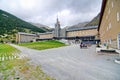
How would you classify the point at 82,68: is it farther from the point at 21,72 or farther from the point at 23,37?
the point at 23,37

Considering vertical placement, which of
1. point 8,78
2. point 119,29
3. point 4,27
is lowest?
point 8,78

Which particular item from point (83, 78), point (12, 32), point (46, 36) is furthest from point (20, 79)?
point (12, 32)

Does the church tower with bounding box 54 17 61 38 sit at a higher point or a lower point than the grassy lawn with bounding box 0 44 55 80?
higher

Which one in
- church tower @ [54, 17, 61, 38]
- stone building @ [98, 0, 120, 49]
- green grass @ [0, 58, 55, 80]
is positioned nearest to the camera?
green grass @ [0, 58, 55, 80]

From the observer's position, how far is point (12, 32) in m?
Answer: 139

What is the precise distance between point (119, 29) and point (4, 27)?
13865cm

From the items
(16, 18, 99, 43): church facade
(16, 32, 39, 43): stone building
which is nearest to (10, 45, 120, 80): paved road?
(16, 18, 99, 43): church facade

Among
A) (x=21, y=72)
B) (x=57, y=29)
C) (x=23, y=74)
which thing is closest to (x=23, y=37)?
(x=57, y=29)

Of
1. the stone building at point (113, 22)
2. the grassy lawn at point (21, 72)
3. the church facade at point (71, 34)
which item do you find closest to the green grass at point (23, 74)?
the grassy lawn at point (21, 72)

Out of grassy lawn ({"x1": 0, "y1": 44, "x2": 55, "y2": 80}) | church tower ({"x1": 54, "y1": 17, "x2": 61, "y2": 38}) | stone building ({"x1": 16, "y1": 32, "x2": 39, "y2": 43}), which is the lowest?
grassy lawn ({"x1": 0, "y1": 44, "x2": 55, "y2": 80})

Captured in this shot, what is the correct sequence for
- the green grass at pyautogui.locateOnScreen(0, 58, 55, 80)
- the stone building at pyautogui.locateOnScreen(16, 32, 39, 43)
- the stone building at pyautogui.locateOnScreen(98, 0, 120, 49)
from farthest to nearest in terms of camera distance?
the stone building at pyautogui.locateOnScreen(16, 32, 39, 43) → the stone building at pyautogui.locateOnScreen(98, 0, 120, 49) → the green grass at pyautogui.locateOnScreen(0, 58, 55, 80)

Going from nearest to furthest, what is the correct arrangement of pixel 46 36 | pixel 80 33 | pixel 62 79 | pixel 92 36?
1. pixel 62 79
2. pixel 92 36
3. pixel 80 33
4. pixel 46 36

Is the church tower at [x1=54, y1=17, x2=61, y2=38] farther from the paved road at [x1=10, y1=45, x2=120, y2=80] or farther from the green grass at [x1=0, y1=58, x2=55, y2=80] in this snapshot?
the green grass at [x1=0, y1=58, x2=55, y2=80]

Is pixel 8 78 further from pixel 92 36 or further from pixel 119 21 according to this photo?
pixel 92 36
